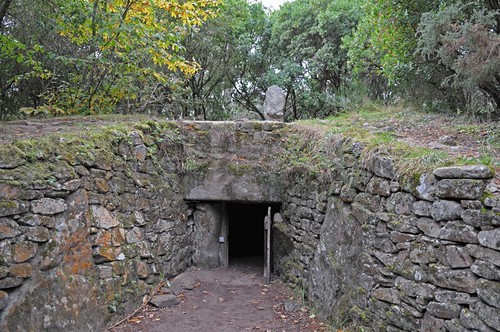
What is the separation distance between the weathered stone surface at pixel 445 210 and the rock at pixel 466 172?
0.24 m

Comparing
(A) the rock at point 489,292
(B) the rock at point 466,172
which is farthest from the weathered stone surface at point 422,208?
(A) the rock at point 489,292

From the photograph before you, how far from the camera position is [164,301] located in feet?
19.6

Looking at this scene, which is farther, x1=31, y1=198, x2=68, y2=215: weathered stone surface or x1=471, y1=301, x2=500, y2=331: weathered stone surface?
x1=31, y1=198, x2=68, y2=215: weathered stone surface

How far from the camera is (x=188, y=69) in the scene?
7.05 m

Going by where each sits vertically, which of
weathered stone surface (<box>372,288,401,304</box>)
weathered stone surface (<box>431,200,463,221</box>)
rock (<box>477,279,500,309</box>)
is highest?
weathered stone surface (<box>431,200,463,221</box>)

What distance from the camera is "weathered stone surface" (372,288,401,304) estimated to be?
12.9 feet

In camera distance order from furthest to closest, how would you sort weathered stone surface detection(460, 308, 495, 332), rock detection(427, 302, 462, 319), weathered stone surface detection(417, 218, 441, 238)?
1. weathered stone surface detection(417, 218, 441, 238)
2. rock detection(427, 302, 462, 319)
3. weathered stone surface detection(460, 308, 495, 332)

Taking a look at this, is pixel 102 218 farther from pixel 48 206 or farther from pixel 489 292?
pixel 489 292

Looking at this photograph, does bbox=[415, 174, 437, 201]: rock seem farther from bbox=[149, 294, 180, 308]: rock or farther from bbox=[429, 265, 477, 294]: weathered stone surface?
bbox=[149, 294, 180, 308]: rock

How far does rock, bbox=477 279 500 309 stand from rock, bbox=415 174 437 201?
Result: 0.83 m

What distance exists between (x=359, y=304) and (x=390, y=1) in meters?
5.23

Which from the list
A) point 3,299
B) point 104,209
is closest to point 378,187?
point 104,209

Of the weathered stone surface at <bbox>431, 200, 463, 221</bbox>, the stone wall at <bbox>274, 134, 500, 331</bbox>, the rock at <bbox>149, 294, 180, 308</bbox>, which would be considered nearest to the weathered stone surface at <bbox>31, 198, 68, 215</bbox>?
the rock at <bbox>149, 294, 180, 308</bbox>

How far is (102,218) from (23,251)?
1.22 m
